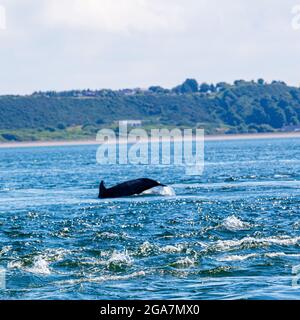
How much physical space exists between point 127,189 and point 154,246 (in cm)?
1951

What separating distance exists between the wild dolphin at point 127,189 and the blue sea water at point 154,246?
887 millimetres

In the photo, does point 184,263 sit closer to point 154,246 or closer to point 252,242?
point 154,246

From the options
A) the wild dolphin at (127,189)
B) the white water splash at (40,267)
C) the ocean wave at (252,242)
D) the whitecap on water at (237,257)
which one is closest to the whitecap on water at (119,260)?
the white water splash at (40,267)

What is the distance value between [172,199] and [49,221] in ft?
30.5

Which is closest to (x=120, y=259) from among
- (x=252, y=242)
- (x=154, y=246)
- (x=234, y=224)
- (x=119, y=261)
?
(x=119, y=261)

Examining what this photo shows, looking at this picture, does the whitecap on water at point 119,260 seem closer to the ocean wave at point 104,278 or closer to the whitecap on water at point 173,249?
the whitecap on water at point 173,249

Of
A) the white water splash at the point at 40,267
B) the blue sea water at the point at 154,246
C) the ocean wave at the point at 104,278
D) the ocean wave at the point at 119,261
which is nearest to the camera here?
the blue sea water at the point at 154,246

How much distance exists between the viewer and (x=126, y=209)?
3734cm

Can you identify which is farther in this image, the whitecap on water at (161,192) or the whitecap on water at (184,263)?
the whitecap on water at (161,192)

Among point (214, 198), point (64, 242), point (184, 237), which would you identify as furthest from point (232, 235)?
point (214, 198)

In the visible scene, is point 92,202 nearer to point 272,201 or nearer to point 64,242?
point 272,201

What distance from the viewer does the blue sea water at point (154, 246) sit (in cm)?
1977

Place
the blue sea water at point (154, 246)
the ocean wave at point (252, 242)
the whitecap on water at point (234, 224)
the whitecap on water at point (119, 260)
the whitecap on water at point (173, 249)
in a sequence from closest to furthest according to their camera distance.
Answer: the blue sea water at point (154, 246), the whitecap on water at point (119, 260), the whitecap on water at point (173, 249), the ocean wave at point (252, 242), the whitecap on water at point (234, 224)

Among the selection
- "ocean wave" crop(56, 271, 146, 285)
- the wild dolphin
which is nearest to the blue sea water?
"ocean wave" crop(56, 271, 146, 285)
